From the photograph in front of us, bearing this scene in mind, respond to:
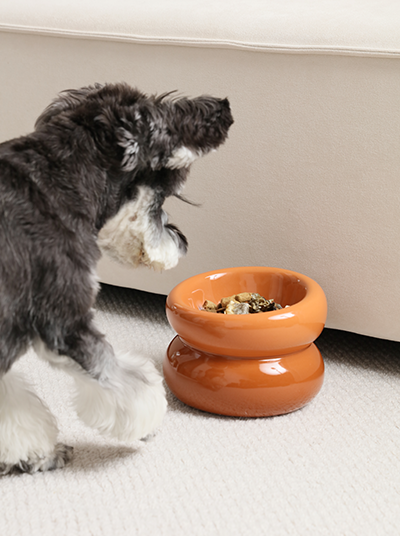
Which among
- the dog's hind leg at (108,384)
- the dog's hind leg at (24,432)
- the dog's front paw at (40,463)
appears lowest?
the dog's front paw at (40,463)

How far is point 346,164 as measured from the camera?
4.06 ft

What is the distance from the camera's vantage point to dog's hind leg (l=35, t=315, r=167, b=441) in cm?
92

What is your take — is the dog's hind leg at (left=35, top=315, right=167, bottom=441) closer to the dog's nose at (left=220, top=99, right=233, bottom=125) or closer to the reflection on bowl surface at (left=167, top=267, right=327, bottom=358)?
the reflection on bowl surface at (left=167, top=267, right=327, bottom=358)

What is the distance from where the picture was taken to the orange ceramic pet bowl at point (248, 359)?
1.12 m

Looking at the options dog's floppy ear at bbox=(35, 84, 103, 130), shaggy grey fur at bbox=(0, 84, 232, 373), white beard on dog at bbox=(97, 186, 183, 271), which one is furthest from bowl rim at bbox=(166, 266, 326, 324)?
dog's floppy ear at bbox=(35, 84, 103, 130)

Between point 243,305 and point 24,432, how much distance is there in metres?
0.48

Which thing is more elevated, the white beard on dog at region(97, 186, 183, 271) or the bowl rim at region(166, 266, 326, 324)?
the white beard on dog at region(97, 186, 183, 271)

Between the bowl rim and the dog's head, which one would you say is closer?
the dog's head

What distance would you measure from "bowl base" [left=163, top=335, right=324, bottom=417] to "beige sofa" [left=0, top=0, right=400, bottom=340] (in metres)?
0.23

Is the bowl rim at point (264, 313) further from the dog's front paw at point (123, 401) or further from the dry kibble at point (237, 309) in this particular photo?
the dog's front paw at point (123, 401)

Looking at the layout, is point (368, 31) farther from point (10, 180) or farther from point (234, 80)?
point (10, 180)

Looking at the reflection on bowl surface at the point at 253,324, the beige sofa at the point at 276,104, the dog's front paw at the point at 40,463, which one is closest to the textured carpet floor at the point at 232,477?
the dog's front paw at the point at 40,463

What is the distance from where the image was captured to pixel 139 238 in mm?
1039

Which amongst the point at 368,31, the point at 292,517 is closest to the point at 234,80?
the point at 368,31
